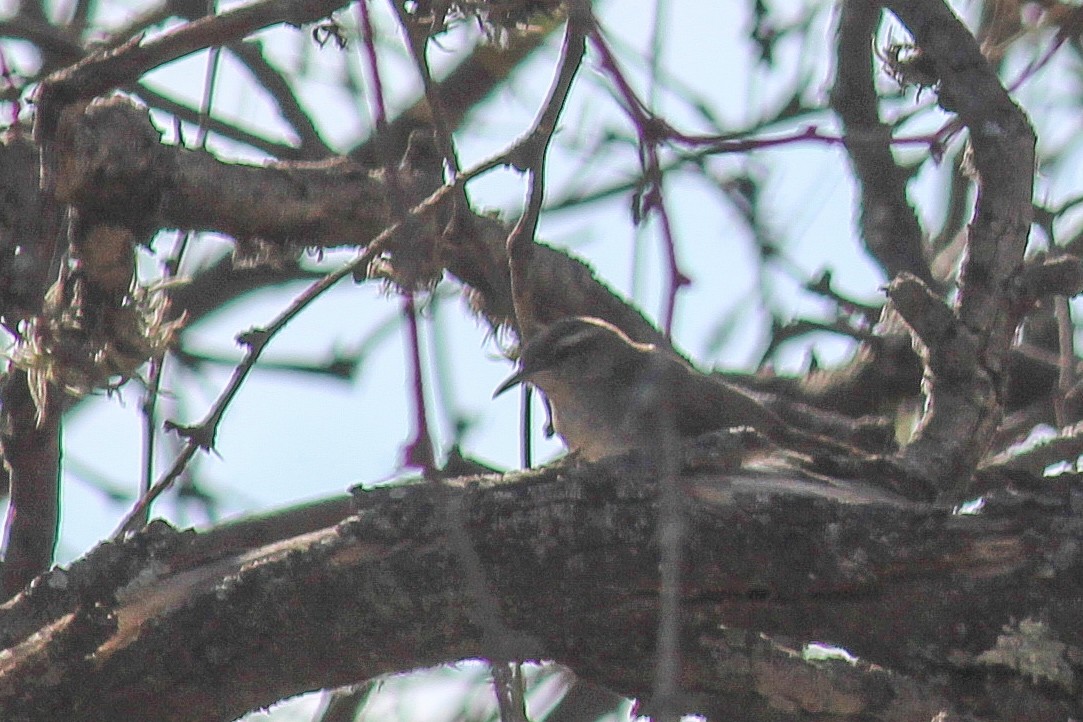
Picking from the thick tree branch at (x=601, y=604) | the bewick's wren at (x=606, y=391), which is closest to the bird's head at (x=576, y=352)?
the bewick's wren at (x=606, y=391)

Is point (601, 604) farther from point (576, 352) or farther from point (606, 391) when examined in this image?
point (606, 391)

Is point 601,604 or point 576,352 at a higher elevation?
point 576,352

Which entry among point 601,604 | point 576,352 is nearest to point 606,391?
point 576,352

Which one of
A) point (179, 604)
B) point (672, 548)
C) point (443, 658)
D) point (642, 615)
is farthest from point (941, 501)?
point (672, 548)

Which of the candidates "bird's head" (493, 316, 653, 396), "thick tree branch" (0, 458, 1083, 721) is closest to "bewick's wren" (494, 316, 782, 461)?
"bird's head" (493, 316, 653, 396)

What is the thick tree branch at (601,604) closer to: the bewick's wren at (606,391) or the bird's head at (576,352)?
the bewick's wren at (606,391)

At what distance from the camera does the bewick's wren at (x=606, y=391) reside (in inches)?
225

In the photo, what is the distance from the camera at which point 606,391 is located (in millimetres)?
6293

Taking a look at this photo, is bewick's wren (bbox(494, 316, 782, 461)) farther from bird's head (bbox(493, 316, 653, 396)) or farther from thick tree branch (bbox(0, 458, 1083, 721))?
thick tree branch (bbox(0, 458, 1083, 721))

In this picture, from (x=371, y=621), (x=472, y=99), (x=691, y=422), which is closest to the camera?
(x=371, y=621)

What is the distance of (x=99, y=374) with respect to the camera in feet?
14.2

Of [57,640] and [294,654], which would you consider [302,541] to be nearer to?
[294,654]

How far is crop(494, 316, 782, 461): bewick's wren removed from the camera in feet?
18.7

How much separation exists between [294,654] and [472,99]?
3939 millimetres
